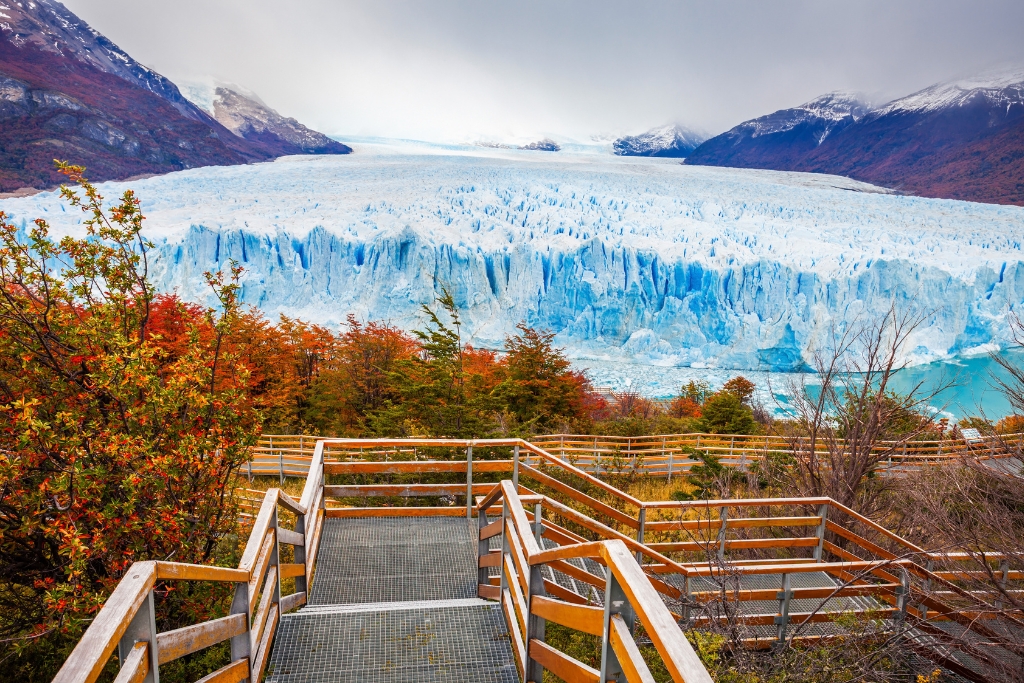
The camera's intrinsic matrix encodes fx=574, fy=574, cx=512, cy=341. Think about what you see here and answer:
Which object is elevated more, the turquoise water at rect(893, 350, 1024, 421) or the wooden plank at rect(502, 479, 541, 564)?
the wooden plank at rect(502, 479, 541, 564)

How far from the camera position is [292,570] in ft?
11.7

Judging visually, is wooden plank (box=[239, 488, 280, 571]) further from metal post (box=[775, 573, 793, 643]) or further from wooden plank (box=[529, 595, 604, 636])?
metal post (box=[775, 573, 793, 643])

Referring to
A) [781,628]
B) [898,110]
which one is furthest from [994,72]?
[781,628]

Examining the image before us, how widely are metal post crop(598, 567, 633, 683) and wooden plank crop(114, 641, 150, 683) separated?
4.18ft

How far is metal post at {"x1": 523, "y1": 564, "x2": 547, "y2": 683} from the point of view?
Result: 2484 mm

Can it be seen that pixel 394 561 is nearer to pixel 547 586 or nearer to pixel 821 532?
pixel 547 586

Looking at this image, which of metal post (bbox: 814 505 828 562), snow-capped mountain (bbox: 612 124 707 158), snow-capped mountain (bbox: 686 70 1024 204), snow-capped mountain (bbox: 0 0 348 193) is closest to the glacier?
snow-capped mountain (bbox: 0 0 348 193)

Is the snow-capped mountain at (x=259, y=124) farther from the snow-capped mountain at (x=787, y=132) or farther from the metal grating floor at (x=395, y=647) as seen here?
the metal grating floor at (x=395, y=647)

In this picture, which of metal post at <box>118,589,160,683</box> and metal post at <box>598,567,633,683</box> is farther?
metal post at <box>598,567,633,683</box>

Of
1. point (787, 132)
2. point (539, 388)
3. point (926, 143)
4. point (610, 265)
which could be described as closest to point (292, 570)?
point (539, 388)

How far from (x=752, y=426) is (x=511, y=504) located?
17374 millimetres

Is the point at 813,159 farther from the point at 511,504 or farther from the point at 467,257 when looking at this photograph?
the point at 511,504

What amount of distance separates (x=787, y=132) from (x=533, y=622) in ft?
244

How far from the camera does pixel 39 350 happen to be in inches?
144
